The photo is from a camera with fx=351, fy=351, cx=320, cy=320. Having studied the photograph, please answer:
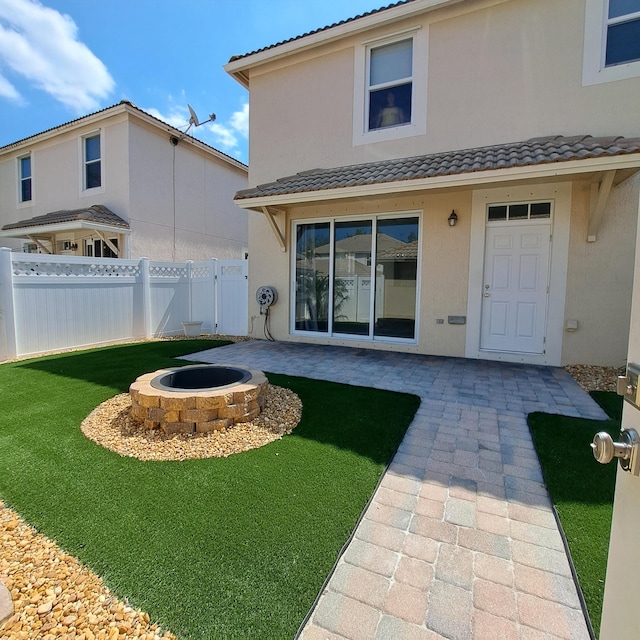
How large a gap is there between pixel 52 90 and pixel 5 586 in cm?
1630

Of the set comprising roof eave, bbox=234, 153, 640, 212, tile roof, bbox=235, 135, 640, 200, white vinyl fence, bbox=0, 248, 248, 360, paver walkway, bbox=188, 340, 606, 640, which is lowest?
paver walkway, bbox=188, 340, 606, 640

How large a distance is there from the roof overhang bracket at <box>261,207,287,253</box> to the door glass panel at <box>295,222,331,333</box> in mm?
316

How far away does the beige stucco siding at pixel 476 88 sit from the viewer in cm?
592

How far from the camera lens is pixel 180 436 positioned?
11.3 feet

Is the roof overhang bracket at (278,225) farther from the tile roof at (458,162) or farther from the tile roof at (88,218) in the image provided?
the tile roof at (88,218)

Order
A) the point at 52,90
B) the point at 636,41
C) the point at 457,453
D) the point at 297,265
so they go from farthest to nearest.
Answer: the point at 52,90
the point at 297,265
the point at 636,41
the point at 457,453

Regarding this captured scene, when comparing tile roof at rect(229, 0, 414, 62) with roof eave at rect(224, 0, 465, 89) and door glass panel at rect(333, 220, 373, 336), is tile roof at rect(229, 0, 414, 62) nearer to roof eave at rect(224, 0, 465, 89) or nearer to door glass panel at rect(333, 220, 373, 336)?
roof eave at rect(224, 0, 465, 89)

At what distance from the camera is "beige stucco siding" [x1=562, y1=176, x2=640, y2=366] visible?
5.71m

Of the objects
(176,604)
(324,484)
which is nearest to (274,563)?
(176,604)

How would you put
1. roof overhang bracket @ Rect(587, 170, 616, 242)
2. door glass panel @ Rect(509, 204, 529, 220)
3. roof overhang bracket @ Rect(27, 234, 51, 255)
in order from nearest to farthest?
roof overhang bracket @ Rect(587, 170, 616, 242)
door glass panel @ Rect(509, 204, 529, 220)
roof overhang bracket @ Rect(27, 234, 51, 255)

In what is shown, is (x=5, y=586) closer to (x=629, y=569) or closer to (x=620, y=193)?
(x=629, y=569)

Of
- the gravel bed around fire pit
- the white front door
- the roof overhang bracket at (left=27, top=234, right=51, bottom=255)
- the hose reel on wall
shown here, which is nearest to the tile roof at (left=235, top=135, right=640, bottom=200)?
the white front door

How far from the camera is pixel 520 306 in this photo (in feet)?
21.3

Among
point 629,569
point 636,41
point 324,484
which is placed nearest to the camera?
point 629,569
